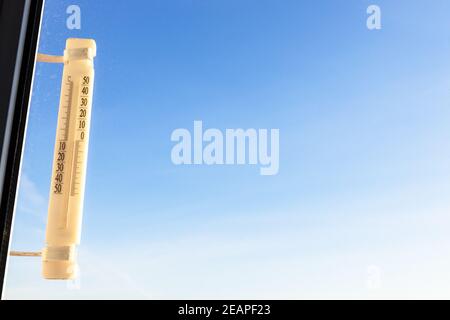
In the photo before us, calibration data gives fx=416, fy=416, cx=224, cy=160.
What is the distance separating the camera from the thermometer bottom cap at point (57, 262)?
729mm

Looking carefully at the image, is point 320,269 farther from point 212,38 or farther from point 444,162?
point 212,38

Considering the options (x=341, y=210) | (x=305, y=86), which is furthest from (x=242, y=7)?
(x=341, y=210)

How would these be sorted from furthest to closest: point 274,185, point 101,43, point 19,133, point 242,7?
point 274,185 → point 242,7 → point 101,43 → point 19,133

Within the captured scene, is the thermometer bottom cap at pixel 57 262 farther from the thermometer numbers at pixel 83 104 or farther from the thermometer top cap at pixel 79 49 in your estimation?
the thermometer top cap at pixel 79 49

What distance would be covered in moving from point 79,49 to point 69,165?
24cm

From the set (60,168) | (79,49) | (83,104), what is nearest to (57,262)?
(60,168)

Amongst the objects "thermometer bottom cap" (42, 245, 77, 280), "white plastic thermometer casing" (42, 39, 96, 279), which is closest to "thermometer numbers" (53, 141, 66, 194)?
"white plastic thermometer casing" (42, 39, 96, 279)

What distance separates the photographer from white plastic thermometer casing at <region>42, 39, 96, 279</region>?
0.73 m

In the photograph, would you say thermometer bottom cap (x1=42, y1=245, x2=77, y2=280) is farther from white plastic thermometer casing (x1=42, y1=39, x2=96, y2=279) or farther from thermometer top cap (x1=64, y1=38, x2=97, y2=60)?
thermometer top cap (x1=64, y1=38, x2=97, y2=60)

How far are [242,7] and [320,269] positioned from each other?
66 centimetres

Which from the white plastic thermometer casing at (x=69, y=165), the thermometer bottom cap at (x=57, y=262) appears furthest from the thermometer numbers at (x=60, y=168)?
the thermometer bottom cap at (x=57, y=262)

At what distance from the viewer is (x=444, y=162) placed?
97 centimetres

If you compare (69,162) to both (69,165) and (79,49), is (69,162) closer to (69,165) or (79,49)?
(69,165)

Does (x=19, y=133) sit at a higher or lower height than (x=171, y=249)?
higher
